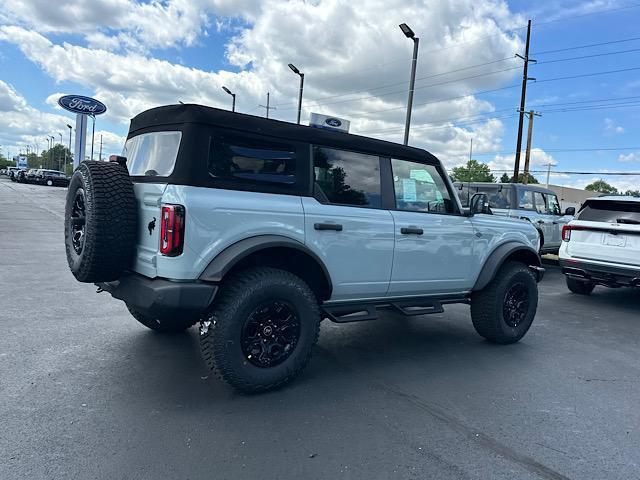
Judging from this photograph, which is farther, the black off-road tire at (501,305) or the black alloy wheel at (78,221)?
the black off-road tire at (501,305)

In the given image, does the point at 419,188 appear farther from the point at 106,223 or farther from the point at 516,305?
the point at 106,223

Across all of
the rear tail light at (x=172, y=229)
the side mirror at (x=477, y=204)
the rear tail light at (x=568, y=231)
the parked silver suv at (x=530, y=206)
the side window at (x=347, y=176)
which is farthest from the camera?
the parked silver suv at (x=530, y=206)

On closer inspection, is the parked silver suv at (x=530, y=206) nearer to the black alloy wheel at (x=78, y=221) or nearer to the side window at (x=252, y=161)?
the side window at (x=252, y=161)

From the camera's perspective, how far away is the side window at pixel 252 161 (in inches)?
140

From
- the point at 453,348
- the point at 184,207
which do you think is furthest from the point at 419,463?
the point at 453,348

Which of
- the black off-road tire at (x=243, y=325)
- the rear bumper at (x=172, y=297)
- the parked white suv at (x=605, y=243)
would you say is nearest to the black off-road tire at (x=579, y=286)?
the parked white suv at (x=605, y=243)

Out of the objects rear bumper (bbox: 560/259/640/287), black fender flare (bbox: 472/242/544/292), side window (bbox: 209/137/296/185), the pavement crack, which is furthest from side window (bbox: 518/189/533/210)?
side window (bbox: 209/137/296/185)

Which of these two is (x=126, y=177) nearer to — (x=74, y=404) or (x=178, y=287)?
(x=178, y=287)

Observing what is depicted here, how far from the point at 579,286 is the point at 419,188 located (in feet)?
18.7

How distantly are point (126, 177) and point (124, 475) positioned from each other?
2055 millimetres

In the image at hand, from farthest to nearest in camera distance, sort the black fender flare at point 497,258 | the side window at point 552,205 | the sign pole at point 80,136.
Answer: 1. the sign pole at point 80,136
2. the side window at point 552,205
3. the black fender flare at point 497,258

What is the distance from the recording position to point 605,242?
7.88 meters

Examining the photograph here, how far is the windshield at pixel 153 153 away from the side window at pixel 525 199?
9323mm

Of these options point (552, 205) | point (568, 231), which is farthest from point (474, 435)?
point (552, 205)
